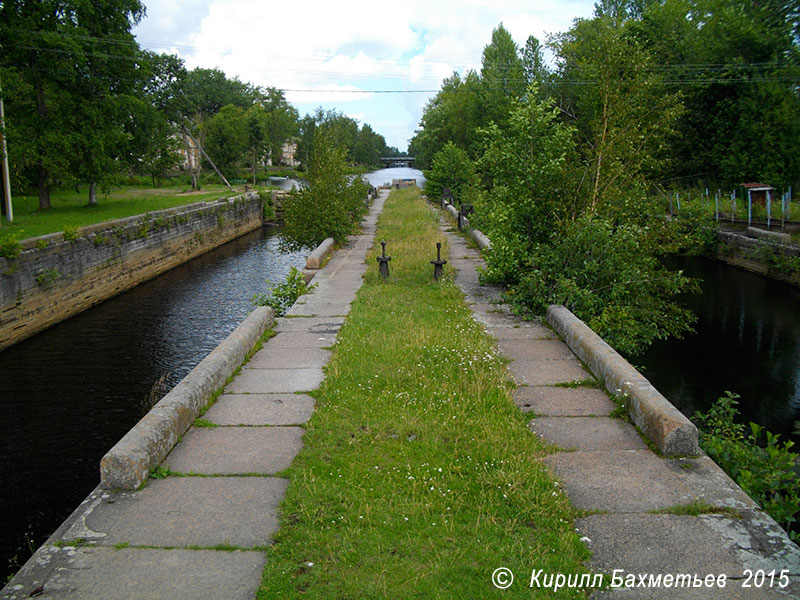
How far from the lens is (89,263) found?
60.1 ft

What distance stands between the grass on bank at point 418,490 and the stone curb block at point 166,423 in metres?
1.10

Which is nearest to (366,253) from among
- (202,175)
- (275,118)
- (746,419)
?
(746,419)

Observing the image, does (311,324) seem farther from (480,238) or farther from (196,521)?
(480,238)

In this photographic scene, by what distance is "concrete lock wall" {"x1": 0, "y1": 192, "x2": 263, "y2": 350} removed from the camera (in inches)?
579

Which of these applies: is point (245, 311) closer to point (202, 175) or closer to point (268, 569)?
point (268, 569)

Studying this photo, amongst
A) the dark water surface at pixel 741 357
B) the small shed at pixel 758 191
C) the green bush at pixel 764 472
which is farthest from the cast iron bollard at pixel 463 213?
the green bush at pixel 764 472

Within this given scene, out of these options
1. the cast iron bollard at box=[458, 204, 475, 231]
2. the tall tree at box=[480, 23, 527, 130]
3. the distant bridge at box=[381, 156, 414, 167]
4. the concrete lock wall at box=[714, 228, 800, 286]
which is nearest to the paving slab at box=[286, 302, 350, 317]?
the cast iron bollard at box=[458, 204, 475, 231]

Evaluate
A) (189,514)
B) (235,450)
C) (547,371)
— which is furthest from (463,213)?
(189,514)

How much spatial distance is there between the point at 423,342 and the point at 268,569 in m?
4.63

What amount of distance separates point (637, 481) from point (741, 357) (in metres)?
9.87

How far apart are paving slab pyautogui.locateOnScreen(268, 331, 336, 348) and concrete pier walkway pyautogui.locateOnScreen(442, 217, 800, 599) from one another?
119 inches

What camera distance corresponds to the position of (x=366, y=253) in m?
17.4

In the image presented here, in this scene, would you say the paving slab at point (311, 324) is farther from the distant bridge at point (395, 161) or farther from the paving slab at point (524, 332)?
the distant bridge at point (395, 161)

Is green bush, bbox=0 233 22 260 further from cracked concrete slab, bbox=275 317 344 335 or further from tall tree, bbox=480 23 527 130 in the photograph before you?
tall tree, bbox=480 23 527 130
